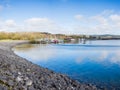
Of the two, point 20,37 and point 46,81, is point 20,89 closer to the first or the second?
point 46,81

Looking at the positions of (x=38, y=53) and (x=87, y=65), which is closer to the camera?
(x=87, y=65)

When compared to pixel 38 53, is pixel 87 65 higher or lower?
higher

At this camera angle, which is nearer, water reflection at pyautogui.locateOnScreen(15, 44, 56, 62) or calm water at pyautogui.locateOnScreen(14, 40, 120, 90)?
calm water at pyautogui.locateOnScreen(14, 40, 120, 90)

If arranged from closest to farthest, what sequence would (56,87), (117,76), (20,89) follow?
(20,89) → (56,87) → (117,76)

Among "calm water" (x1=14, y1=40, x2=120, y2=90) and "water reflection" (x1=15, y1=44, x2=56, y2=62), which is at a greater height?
"calm water" (x1=14, y1=40, x2=120, y2=90)

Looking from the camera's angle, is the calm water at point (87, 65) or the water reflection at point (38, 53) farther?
the water reflection at point (38, 53)

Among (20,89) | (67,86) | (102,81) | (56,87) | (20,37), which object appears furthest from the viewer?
(20,37)

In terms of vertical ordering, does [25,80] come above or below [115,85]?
above

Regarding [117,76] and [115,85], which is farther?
[117,76]

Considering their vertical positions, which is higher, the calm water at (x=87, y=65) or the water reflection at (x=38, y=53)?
the calm water at (x=87, y=65)

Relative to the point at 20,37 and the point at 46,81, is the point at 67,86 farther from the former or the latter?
the point at 20,37

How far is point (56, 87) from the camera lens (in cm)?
1573

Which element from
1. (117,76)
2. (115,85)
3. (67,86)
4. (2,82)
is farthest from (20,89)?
(117,76)

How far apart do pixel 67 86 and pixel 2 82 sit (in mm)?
5168
